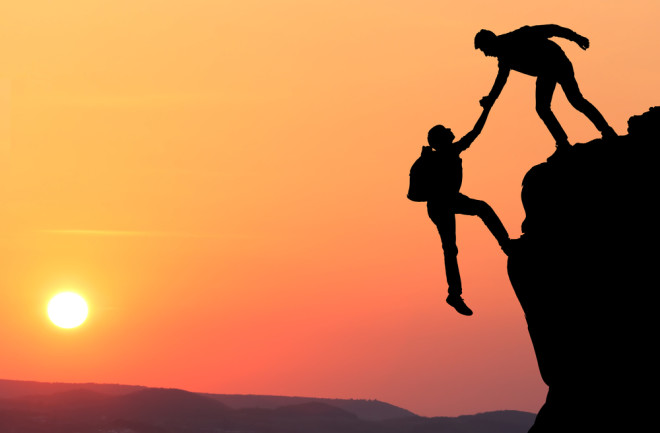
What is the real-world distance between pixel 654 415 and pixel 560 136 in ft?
19.4

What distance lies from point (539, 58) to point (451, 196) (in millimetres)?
3104

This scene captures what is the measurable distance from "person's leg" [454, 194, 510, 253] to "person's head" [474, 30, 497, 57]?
9.31ft

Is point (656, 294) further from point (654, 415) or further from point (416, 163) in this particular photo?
point (416, 163)

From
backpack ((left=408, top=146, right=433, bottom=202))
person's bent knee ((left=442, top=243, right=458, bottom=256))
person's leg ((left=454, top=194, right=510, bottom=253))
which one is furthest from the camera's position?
person's bent knee ((left=442, top=243, right=458, bottom=256))

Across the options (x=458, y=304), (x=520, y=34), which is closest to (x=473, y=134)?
(x=520, y=34)

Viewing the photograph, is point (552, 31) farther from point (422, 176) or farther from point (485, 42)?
point (422, 176)

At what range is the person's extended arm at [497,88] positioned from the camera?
22.2 m

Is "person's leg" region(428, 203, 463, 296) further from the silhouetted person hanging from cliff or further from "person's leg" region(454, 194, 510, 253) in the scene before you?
the silhouetted person hanging from cliff

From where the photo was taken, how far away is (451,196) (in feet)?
74.7

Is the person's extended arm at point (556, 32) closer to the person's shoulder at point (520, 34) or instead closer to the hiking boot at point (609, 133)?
the person's shoulder at point (520, 34)

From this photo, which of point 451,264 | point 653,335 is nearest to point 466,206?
point 451,264

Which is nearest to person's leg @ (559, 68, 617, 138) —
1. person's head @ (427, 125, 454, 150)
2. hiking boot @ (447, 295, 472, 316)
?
person's head @ (427, 125, 454, 150)

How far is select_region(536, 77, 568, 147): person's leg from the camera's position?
22.9m

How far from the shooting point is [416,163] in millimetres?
23156
